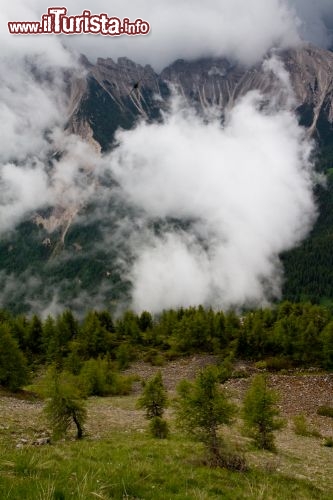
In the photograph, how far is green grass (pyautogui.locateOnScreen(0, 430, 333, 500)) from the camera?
9.27m

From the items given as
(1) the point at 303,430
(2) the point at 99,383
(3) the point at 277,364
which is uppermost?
(3) the point at 277,364

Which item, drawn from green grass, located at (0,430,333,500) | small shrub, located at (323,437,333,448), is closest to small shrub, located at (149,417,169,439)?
green grass, located at (0,430,333,500)

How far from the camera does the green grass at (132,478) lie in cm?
927

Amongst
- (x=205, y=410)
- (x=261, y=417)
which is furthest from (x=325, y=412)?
(x=205, y=410)

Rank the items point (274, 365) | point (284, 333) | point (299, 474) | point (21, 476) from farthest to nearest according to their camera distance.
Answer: point (284, 333)
point (274, 365)
point (299, 474)
point (21, 476)

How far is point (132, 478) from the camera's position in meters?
12.0

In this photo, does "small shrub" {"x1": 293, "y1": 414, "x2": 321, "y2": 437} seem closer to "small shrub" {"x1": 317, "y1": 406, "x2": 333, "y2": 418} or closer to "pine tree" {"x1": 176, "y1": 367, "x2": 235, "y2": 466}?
"small shrub" {"x1": 317, "y1": 406, "x2": 333, "y2": 418}

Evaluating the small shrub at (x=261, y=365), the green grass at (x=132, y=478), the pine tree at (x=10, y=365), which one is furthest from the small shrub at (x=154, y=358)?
the green grass at (x=132, y=478)

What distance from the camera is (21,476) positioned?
10586 mm

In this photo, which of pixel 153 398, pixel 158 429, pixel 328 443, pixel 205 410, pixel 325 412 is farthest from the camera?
pixel 325 412

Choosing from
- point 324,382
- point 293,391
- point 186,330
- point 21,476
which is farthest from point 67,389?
point 186,330

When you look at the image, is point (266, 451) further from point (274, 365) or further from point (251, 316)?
point (251, 316)

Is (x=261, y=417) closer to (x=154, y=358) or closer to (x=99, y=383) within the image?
(x=99, y=383)

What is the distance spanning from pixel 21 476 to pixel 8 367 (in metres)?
42.2
